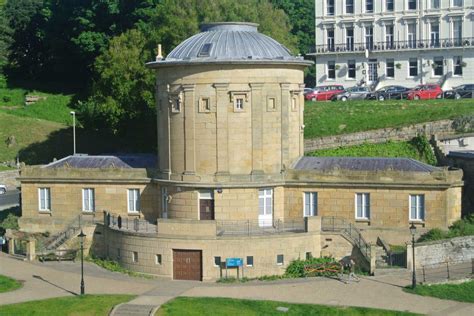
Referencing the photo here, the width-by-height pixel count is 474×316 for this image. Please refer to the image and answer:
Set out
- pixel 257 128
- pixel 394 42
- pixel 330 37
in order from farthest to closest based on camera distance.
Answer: pixel 330 37
pixel 394 42
pixel 257 128

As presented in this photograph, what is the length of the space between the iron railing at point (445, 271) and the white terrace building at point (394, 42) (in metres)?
36.3

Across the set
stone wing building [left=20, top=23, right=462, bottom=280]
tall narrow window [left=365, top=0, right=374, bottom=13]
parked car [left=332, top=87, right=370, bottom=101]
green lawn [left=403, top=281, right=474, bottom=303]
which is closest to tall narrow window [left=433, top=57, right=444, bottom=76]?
tall narrow window [left=365, top=0, right=374, bottom=13]

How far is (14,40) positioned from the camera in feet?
352

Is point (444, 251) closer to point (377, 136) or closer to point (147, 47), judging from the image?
point (377, 136)

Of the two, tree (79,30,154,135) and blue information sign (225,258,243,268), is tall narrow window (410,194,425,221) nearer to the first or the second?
blue information sign (225,258,243,268)

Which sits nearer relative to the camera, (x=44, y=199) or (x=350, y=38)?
(x=44, y=199)

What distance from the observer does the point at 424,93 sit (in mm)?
76125

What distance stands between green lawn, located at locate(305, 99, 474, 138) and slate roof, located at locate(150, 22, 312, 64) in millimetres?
14434

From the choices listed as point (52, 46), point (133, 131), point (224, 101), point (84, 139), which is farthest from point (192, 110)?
point (52, 46)

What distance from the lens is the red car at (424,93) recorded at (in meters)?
76.1

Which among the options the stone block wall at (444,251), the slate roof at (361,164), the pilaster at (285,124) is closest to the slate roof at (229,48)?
the pilaster at (285,124)

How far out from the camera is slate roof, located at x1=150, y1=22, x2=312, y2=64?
51.8 meters

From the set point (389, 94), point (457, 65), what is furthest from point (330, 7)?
point (389, 94)

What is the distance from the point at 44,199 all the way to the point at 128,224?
7635mm
